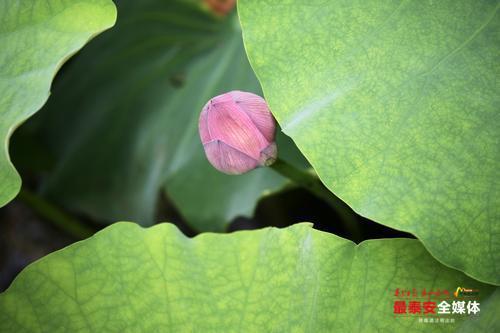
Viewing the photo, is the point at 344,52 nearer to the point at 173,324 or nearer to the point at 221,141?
the point at 221,141

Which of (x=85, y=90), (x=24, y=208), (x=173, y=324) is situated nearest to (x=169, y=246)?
(x=173, y=324)

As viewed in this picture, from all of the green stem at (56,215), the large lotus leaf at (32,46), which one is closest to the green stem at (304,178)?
the large lotus leaf at (32,46)

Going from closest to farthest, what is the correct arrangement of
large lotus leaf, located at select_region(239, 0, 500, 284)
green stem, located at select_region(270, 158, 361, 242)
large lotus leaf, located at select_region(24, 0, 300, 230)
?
large lotus leaf, located at select_region(239, 0, 500, 284) → green stem, located at select_region(270, 158, 361, 242) → large lotus leaf, located at select_region(24, 0, 300, 230)

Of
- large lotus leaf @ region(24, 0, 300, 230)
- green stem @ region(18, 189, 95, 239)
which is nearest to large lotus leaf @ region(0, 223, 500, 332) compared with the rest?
large lotus leaf @ region(24, 0, 300, 230)

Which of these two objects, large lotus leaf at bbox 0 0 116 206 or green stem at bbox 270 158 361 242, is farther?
green stem at bbox 270 158 361 242

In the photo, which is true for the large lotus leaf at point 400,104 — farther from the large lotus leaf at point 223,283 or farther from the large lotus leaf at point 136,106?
the large lotus leaf at point 136,106

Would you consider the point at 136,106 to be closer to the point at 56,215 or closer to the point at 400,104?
the point at 56,215

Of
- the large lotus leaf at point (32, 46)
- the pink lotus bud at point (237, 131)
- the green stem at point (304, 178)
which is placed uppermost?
the large lotus leaf at point (32, 46)

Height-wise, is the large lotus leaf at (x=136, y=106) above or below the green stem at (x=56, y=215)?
above

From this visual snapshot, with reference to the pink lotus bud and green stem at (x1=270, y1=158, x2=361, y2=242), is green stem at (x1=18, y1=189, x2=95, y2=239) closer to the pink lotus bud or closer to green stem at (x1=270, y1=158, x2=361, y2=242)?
Result: green stem at (x1=270, y1=158, x2=361, y2=242)
